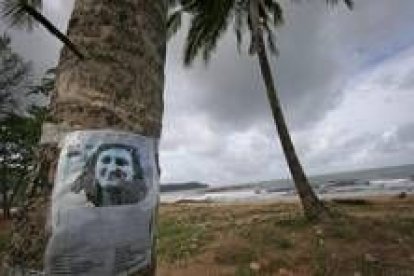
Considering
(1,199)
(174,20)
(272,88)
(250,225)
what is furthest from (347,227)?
(1,199)

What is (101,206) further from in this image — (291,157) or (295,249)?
(291,157)

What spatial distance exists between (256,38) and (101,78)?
1405 centimetres

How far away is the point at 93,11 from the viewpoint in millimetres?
2484

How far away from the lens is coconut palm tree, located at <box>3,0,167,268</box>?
227 centimetres

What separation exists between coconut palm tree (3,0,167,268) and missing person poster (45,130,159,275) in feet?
0.17

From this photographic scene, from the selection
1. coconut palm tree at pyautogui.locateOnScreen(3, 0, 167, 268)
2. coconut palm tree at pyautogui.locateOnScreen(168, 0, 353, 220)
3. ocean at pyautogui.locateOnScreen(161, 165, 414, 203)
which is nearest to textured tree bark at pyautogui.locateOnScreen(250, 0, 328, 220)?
coconut palm tree at pyautogui.locateOnScreen(168, 0, 353, 220)

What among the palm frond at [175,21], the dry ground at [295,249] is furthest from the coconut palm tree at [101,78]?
the palm frond at [175,21]

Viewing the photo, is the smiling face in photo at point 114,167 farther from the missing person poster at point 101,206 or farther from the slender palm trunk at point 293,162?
the slender palm trunk at point 293,162

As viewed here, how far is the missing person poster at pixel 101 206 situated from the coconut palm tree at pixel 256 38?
35.8ft

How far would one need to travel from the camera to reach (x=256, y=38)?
16.1 meters

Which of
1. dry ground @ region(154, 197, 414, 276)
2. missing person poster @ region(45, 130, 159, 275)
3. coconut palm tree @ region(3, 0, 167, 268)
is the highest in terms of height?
coconut palm tree @ region(3, 0, 167, 268)

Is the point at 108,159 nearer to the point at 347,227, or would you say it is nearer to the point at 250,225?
the point at 347,227

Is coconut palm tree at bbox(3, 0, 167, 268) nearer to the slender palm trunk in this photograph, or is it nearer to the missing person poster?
the missing person poster

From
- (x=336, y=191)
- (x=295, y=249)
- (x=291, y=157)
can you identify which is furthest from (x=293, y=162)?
(x=336, y=191)
